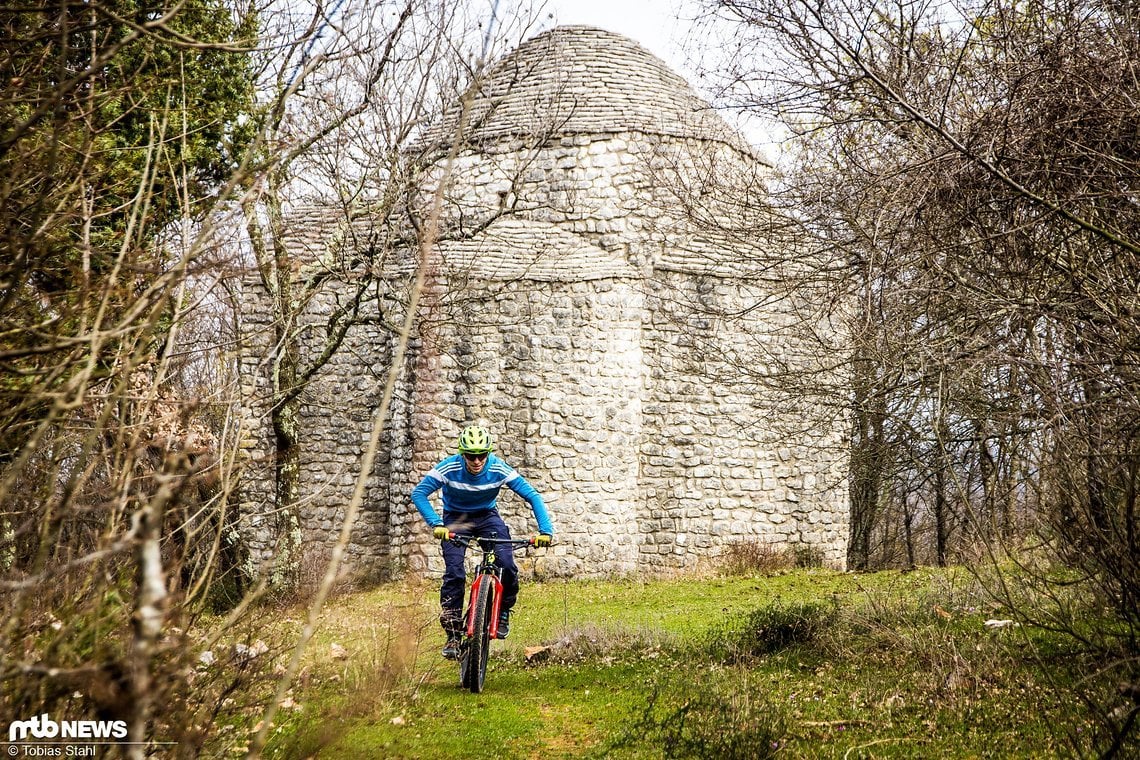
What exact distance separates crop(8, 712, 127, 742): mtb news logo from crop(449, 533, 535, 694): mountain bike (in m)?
3.58

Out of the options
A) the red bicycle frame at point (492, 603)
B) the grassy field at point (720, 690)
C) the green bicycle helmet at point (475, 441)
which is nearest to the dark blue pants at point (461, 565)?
the red bicycle frame at point (492, 603)

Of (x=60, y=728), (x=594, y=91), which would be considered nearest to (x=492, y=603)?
(x=60, y=728)

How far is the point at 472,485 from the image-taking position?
21.8 ft

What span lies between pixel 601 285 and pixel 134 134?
7.20m

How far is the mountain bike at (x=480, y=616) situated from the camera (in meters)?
6.22

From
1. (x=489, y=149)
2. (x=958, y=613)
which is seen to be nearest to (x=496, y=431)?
(x=489, y=149)

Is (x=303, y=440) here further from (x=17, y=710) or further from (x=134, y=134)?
(x=17, y=710)

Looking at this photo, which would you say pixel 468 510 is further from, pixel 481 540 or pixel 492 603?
pixel 492 603

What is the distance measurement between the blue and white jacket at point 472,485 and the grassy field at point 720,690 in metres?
0.94

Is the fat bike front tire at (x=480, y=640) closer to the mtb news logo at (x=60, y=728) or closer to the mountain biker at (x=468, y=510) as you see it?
the mountain biker at (x=468, y=510)

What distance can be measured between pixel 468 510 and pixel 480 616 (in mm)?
806

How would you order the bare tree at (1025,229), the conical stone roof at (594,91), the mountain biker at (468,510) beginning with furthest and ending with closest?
the conical stone roof at (594,91), the mountain biker at (468,510), the bare tree at (1025,229)

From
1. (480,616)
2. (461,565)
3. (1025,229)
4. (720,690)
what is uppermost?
(1025,229)

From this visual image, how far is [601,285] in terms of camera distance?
1393cm
